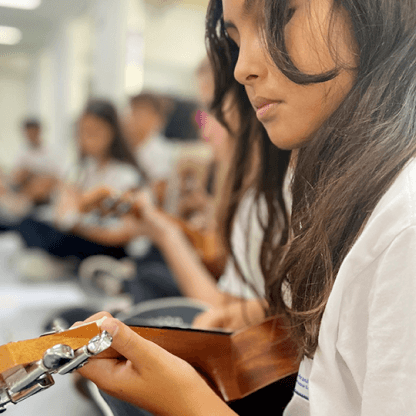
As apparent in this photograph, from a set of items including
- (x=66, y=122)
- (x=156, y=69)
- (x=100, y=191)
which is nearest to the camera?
(x=100, y=191)

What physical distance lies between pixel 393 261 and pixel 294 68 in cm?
14

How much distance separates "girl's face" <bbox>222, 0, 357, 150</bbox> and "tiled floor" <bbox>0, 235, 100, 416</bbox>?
0.25m

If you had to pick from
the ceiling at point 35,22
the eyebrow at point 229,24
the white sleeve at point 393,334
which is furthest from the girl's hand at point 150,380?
the ceiling at point 35,22

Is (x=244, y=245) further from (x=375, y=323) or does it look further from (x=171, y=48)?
(x=171, y=48)

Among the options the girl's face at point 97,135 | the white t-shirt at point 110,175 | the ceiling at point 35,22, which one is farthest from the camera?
the ceiling at point 35,22

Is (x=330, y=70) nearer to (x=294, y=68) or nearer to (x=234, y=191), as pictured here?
(x=294, y=68)

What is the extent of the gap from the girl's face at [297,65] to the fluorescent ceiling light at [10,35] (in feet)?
17.8

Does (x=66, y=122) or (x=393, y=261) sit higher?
(x=66, y=122)

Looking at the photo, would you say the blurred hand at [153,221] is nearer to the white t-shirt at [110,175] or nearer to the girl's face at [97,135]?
the white t-shirt at [110,175]

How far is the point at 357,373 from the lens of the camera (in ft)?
0.93

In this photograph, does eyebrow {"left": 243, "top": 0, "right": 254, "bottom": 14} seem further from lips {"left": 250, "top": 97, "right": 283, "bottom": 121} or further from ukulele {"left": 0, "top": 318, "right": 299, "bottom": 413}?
ukulele {"left": 0, "top": 318, "right": 299, "bottom": 413}

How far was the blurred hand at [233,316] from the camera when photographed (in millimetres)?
612

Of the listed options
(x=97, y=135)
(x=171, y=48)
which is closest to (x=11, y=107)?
(x=171, y=48)

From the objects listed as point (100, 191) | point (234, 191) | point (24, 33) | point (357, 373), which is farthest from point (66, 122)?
point (357, 373)
